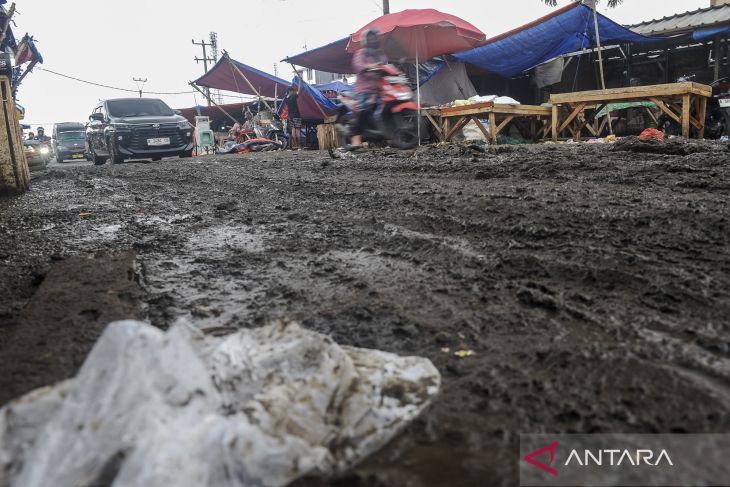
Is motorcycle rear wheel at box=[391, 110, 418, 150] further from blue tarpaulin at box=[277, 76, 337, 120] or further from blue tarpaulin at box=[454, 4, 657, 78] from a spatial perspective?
blue tarpaulin at box=[277, 76, 337, 120]

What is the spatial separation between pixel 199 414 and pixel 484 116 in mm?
9282

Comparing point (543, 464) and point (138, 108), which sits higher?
point (138, 108)

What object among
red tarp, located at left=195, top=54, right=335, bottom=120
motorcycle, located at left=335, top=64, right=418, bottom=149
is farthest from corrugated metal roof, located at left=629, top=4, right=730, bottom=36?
red tarp, located at left=195, top=54, right=335, bottom=120

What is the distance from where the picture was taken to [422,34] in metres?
10.6

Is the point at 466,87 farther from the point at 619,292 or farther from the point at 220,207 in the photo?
the point at 619,292

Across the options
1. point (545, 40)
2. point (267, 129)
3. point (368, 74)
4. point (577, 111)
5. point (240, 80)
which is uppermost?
point (240, 80)

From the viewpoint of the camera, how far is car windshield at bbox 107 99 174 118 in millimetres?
11750

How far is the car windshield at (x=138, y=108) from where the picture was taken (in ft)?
38.5

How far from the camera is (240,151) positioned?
51.4 feet

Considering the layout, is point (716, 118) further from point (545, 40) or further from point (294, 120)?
point (294, 120)

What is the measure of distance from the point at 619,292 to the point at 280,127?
52.9 ft

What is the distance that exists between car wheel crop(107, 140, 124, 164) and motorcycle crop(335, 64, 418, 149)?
5.37m

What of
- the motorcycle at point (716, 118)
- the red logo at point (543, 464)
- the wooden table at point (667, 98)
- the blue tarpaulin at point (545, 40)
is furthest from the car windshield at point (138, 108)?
the red logo at point (543, 464)

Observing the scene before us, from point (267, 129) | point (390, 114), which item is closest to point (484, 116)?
point (390, 114)
